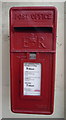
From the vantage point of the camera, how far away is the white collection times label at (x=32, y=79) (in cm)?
125

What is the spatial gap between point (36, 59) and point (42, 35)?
0.20m

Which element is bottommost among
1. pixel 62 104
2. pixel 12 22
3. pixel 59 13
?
pixel 62 104

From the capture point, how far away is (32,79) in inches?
49.9

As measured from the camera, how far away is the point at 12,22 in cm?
122

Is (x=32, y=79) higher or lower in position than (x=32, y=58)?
lower

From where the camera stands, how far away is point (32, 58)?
123 centimetres

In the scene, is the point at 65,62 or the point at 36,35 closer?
the point at 36,35

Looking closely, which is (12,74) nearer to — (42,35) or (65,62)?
(42,35)

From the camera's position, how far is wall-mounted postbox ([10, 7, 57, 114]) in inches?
47.6

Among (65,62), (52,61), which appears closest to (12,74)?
(52,61)

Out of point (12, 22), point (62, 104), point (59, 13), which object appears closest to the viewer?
point (12, 22)

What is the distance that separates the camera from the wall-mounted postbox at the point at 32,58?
1.21 m

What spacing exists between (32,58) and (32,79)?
18 cm

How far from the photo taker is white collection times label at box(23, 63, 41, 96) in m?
1.25
